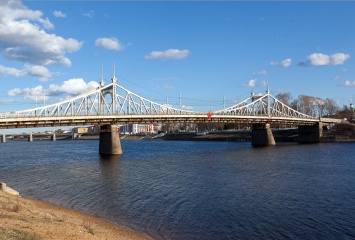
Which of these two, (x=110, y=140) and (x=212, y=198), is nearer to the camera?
(x=212, y=198)

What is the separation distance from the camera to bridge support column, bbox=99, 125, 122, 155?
201 ft

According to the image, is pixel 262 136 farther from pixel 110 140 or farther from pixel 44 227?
pixel 44 227

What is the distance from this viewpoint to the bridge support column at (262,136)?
92188mm

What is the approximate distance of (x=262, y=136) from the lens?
307 feet

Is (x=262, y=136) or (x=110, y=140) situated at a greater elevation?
(x=110, y=140)

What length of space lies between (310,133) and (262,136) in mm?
21708

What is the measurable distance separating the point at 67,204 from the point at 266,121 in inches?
3016

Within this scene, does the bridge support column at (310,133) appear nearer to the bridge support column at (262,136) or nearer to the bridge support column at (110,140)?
the bridge support column at (262,136)

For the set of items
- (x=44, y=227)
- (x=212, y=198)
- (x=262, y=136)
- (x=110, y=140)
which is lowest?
(x=212, y=198)

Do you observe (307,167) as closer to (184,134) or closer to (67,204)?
(67,204)

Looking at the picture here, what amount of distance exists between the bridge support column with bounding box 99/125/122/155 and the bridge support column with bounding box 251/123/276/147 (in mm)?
42869

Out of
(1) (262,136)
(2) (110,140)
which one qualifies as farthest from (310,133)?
(2) (110,140)

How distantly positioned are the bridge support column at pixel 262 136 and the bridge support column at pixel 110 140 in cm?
4287

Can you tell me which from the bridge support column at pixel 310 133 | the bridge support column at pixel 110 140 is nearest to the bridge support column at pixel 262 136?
the bridge support column at pixel 310 133
